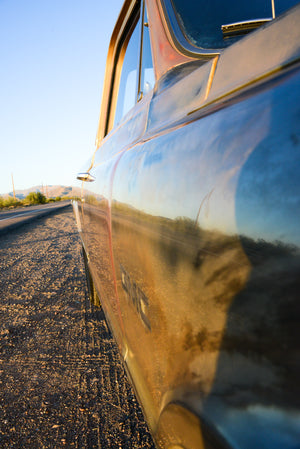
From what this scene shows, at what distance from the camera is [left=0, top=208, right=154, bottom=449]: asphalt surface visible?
63.2 inches

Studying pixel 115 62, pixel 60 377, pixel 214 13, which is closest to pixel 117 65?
pixel 115 62

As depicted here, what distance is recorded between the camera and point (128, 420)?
170 cm

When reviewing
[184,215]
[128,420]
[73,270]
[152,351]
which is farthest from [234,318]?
[73,270]

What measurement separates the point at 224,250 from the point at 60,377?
6.88ft

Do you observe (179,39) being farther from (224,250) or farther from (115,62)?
(115,62)

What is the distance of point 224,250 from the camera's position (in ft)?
1.40

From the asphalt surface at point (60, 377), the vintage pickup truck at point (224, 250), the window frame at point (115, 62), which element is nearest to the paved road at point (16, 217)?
the asphalt surface at point (60, 377)

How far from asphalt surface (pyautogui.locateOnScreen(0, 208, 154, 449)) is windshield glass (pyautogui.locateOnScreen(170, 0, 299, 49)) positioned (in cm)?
179

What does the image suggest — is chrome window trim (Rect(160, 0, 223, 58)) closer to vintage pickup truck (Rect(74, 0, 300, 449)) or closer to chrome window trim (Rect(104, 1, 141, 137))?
vintage pickup truck (Rect(74, 0, 300, 449))

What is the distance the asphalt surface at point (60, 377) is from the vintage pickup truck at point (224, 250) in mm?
1079

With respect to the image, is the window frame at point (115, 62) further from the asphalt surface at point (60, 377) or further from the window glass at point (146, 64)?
the asphalt surface at point (60, 377)

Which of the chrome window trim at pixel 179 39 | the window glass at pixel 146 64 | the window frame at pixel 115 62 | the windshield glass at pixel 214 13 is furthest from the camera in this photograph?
the window frame at pixel 115 62

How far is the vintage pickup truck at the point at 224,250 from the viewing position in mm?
348

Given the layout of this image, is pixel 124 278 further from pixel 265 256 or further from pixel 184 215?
pixel 265 256
